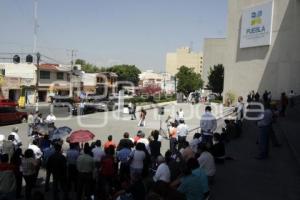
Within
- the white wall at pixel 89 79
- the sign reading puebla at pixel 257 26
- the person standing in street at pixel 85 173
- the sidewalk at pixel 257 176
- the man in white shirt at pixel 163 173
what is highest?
the sign reading puebla at pixel 257 26

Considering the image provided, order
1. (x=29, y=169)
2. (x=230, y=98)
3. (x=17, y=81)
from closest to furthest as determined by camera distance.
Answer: (x=29, y=169), (x=230, y=98), (x=17, y=81)

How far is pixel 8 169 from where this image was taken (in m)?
8.96

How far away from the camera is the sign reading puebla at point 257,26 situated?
4359 cm

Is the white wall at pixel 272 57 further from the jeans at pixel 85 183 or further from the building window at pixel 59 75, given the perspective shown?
the jeans at pixel 85 183

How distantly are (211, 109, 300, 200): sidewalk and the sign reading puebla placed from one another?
2877cm

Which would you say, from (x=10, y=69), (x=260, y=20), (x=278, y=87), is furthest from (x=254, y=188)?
(x=10, y=69)

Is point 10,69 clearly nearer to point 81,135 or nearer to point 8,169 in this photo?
point 81,135

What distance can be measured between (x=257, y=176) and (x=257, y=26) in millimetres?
35898

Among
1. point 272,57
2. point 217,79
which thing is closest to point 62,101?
point 272,57

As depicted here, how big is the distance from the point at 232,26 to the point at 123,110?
22497mm

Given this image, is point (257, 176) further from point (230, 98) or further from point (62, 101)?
point (62, 101)

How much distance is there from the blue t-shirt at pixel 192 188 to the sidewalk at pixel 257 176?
359cm

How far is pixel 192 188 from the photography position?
7.17 metres

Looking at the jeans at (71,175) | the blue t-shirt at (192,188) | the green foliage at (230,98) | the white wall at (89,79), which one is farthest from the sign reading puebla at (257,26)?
the blue t-shirt at (192,188)
